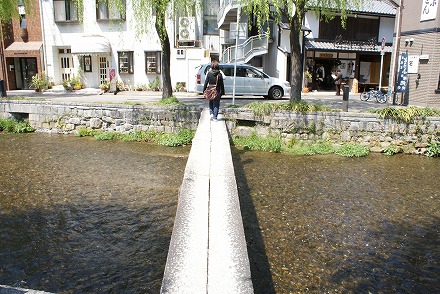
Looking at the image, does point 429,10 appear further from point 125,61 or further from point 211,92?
point 125,61

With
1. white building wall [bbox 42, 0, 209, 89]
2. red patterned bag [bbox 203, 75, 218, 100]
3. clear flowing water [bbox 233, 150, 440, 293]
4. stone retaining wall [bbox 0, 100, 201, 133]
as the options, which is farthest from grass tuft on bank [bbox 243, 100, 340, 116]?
white building wall [bbox 42, 0, 209, 89]

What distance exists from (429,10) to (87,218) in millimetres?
16313

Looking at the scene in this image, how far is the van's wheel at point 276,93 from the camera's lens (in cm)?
1786

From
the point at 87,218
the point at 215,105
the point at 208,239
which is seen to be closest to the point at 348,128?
the point at 215,105

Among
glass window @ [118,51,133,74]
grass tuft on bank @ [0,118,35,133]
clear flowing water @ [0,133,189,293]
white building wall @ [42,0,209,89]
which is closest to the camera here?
clear flowing water @ [0,133,189,293]

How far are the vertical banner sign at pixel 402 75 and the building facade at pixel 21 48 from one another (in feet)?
68.9

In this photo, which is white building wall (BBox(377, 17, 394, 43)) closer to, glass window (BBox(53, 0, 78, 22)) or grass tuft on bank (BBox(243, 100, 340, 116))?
grass tuft on bank (BBox(243, 100, 340, 116))

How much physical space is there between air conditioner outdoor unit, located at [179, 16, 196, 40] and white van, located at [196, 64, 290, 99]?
5.71 m

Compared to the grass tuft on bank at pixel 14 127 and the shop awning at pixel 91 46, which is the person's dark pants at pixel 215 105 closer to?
the grass tuft on bank at pixel 14 127

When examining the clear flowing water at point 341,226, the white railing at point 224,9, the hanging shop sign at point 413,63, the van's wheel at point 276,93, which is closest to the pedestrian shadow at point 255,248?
the clear flowing water at point 341,226

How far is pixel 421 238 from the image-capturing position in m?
5.20

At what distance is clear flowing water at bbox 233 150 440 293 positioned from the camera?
4.18 metres

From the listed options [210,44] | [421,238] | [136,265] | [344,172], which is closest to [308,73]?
[210,44]

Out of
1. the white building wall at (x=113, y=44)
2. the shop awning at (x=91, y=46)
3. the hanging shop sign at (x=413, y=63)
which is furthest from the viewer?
the white building wall at (x=113, y=44)
